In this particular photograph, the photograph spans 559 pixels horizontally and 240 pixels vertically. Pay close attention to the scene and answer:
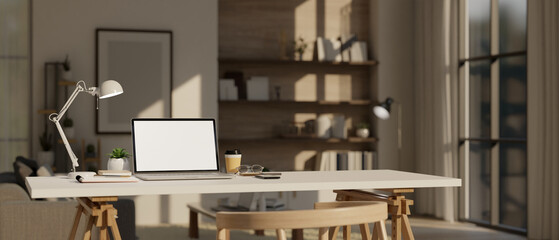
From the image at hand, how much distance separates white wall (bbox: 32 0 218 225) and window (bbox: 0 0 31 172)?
0.74 ft

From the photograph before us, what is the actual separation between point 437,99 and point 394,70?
2.30 ft

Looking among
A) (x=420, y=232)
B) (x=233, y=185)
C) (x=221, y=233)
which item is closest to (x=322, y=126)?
(x=420, y=232)

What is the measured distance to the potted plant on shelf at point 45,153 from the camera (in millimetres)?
7195

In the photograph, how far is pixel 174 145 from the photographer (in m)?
3.49

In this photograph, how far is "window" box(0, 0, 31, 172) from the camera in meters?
7.55

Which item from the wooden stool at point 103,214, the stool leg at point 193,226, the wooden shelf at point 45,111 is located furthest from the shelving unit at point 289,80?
the wooden stool at point 103,214

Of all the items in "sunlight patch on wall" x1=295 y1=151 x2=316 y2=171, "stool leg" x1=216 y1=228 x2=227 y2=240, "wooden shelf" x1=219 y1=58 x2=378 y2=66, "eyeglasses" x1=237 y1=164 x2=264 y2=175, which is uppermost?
"wooden shelf" x1=219 y1=58 x2=378 y2=66

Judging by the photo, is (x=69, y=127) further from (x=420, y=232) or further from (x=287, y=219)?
(x=287, y=219)

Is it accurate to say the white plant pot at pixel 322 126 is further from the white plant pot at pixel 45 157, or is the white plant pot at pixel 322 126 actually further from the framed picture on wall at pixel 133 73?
the white plant pot at pixel 45 157

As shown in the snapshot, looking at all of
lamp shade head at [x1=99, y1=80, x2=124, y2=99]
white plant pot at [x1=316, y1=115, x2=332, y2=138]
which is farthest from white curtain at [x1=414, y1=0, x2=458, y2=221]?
lamp shade head at [x1=99, y1=80, x2=124, y2=99]

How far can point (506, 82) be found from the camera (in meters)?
6.94

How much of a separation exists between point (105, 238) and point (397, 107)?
18.3 ft

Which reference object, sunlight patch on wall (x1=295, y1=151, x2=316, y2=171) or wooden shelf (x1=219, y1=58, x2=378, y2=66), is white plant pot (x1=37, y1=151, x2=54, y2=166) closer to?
wooden shelf (x1=219, y1=58, x2=378, y2=66)
